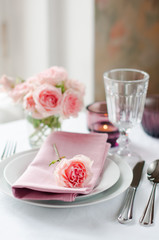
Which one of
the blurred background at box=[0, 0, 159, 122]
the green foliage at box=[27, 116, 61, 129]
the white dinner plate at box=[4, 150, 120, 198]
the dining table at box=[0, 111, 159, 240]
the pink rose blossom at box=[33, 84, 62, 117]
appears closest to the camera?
the dining table at box=[0, 111, 159, 240]

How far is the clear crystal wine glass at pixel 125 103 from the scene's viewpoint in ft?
3.35

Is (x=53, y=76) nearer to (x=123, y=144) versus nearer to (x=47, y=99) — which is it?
(x=47, y=99)

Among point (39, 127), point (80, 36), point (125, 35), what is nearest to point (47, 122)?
point (39, 127)

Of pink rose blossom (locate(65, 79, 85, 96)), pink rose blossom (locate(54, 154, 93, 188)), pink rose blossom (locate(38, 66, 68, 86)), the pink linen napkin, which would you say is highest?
pink rose blossom (locate(38, 66, 68, 86))

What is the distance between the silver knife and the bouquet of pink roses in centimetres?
24

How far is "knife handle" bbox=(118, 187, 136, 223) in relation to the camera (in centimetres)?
73

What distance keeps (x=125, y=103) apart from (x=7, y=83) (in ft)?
1.17

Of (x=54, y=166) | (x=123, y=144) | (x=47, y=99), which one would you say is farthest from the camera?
(x=123, y=144)

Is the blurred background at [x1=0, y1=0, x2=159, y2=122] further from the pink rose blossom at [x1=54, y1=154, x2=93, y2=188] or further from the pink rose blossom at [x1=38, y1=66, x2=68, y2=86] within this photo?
the pink rose blossom at [x1=54, y1=154, x2=93, y2=188]

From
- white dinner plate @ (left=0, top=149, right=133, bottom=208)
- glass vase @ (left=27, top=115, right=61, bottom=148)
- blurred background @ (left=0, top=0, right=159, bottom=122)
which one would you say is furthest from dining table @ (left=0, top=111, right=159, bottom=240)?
blurred background @ (left=0, top=0, right=159, bottom=122)

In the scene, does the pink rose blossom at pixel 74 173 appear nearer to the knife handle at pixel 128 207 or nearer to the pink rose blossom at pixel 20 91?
the knife handle at pixel 128 207

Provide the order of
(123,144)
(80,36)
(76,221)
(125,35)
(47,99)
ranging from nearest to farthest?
(76,221)
(47,99)
(123,144)
(80,36)
(125,35)

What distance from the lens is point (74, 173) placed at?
74 cm

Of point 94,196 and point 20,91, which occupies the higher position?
point 20,91
